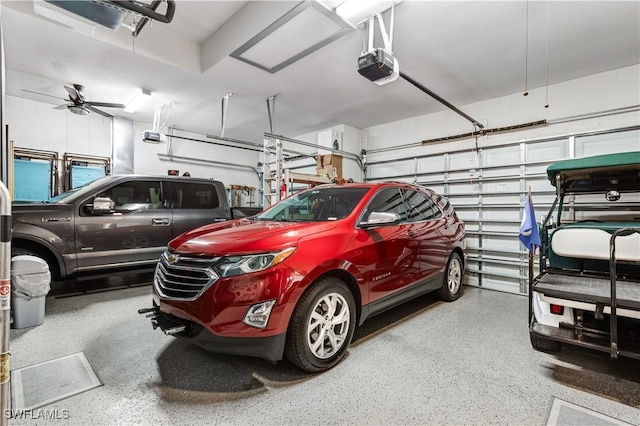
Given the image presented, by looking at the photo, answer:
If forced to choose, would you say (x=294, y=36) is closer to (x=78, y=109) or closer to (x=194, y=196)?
(x=194, y=196)

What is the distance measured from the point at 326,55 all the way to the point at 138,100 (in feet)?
13.9

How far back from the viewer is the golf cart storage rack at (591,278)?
2.04m

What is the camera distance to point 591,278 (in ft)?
8.75

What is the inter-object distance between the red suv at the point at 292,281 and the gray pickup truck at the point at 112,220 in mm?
2272

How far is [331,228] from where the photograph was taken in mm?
2488

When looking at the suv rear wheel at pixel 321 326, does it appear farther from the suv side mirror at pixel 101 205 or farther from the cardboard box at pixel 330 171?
the cardboard box at pixel 330 171

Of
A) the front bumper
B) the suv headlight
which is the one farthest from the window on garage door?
the suv headlight

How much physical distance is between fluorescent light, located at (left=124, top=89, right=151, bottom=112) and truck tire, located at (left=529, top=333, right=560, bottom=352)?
7003 millimetres

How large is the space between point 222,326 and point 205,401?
0.50 metres

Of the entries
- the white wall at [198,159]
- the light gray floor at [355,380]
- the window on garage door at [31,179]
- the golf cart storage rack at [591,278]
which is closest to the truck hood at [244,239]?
the light gray floor at [355,380]

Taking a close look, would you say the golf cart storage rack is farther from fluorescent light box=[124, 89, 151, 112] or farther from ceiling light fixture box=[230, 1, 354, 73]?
fluorescent light box=[124, 89, 151, 112]

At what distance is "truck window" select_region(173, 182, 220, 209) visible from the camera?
16.2ft

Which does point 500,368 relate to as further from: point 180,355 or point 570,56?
point 570,56

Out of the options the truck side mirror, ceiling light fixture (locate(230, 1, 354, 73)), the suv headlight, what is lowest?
the suv headlight
